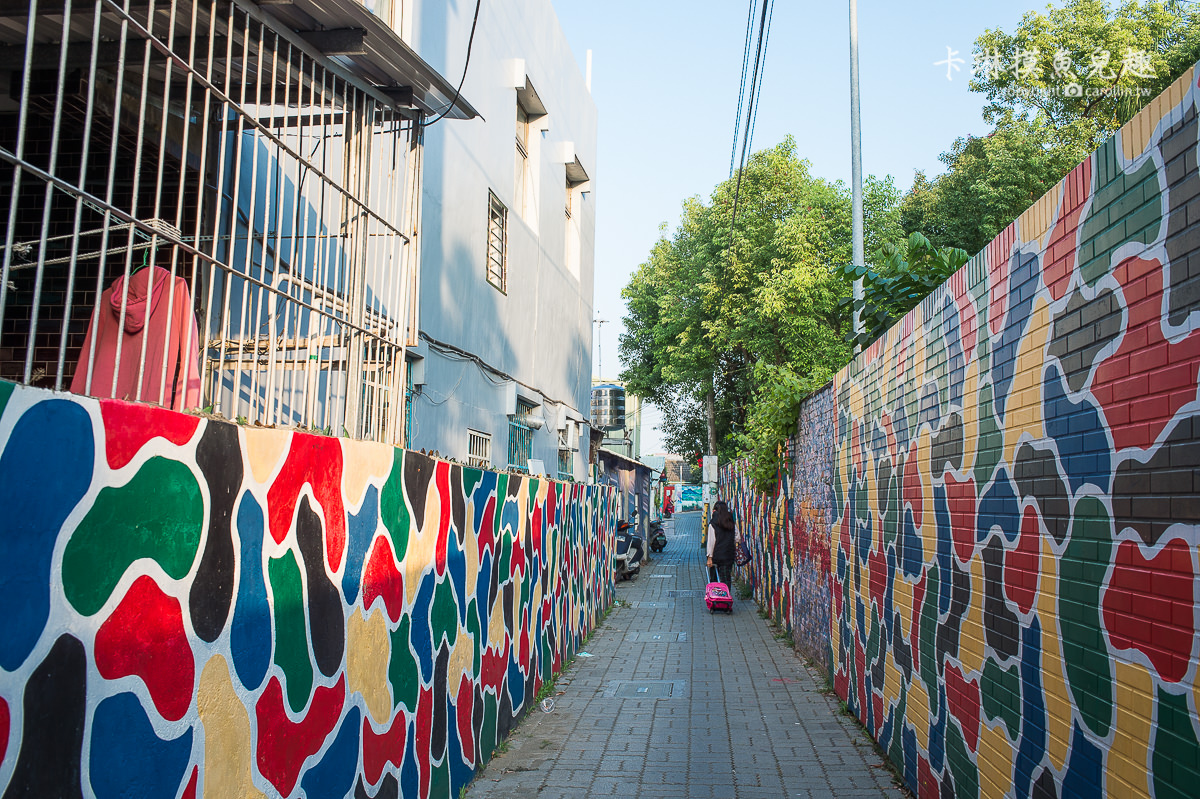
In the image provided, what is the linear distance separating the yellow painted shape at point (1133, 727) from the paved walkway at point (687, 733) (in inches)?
116

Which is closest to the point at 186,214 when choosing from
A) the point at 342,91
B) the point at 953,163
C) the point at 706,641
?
the point at 342,91

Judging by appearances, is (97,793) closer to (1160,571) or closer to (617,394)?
(1160,571)

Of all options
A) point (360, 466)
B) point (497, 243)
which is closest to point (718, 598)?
point (497, 243)

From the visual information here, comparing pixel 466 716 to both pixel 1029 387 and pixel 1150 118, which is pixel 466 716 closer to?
pixel 1029 387

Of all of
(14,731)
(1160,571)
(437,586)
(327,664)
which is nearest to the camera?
(14,731)

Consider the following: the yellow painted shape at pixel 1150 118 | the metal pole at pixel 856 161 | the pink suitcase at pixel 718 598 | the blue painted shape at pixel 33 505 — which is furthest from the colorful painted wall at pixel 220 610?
the metal pole at pixel 856 161

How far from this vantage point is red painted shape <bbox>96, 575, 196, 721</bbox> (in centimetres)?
215

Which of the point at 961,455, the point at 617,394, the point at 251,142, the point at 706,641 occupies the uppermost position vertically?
the point at 617,394

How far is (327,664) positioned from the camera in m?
3.45

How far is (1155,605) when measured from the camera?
2506 mm

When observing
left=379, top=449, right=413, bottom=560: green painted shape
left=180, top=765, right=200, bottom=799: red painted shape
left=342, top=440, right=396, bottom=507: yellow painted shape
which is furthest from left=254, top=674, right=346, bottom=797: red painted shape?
left=379, top=449, right=413, bottom=560: green painted shape

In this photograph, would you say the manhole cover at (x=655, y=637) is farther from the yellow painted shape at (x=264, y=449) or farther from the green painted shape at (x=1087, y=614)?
the yellow painted shape at (x=264, y=449)

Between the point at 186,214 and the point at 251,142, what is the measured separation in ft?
2.38

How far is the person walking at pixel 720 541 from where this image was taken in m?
14.8
